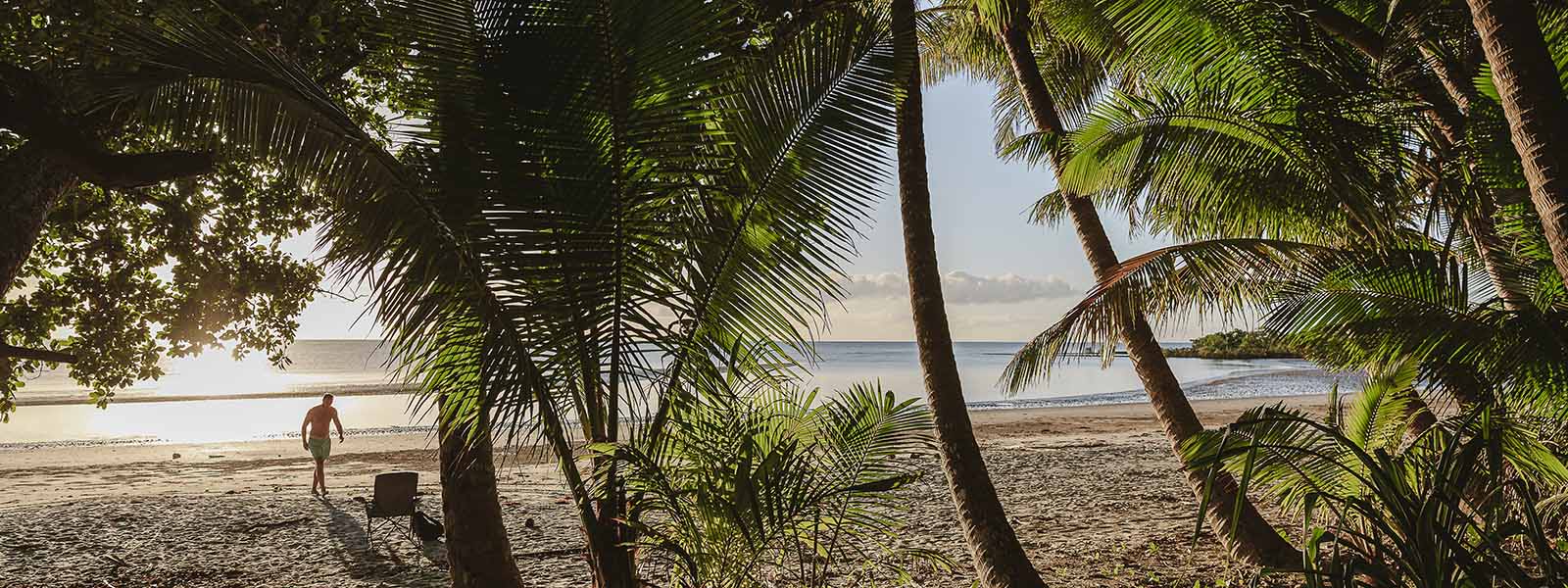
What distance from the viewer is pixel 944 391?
5.37 meters

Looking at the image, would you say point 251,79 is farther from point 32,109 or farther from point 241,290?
point 241,290

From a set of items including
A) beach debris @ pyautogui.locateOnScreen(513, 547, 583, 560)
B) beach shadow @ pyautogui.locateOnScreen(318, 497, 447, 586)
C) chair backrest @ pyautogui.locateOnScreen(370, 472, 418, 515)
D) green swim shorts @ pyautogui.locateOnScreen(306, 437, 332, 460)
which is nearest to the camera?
beach shadow @ pyautogui.locateOnScreen(318, 497, 447, 586)

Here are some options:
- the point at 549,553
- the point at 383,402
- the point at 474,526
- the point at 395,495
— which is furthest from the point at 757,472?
the point at 383,402

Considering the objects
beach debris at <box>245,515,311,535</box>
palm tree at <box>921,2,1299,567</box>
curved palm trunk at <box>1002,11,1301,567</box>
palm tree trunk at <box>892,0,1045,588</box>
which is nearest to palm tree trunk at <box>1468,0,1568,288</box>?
curved palm trunk at <box>1002,11,1301,567</box>

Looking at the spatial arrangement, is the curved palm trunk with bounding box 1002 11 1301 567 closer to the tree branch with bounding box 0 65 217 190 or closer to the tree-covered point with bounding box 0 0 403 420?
the tree-covered point with bounding box 0 0 403 420

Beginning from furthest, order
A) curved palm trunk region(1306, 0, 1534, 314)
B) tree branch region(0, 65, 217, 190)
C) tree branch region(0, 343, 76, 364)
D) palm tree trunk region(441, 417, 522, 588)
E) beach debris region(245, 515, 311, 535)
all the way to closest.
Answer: beach debris region(245, 515, 311, 535)
palm tree trunk region(441, 417, 522, 588)
tree branch region(0, 343, 76, 364)
curved palm trunk region(1306, 0, 1534, 314)
tree branch region(0, 65, 217, 190)

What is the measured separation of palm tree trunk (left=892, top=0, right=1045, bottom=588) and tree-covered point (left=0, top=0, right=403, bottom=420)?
3774 millimetres

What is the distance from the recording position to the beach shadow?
7234mm

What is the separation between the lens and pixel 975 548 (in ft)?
17.0

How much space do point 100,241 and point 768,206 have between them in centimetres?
778

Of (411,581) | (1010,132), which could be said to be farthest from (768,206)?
(1010,132)

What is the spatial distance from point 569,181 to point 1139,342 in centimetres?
468

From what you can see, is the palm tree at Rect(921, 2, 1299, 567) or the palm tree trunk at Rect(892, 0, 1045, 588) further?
the palm tree at Rect(921, 2, 1299, 567)

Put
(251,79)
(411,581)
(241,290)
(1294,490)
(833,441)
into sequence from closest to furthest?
1. (251,79)
2. (833,441)
3. (1294,490)
4. (411,581)
5. (241,290)
